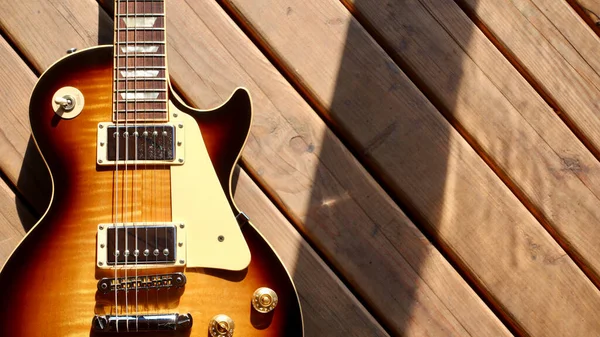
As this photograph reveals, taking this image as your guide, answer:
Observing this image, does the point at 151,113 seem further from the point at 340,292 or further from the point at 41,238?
the point at 340,292

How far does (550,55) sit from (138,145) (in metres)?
0.91

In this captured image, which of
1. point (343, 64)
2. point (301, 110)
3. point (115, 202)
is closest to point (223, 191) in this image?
point (115, 202)

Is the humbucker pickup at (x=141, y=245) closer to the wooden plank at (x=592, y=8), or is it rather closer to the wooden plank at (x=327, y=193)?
the wooden plank at (x=327, y=193)

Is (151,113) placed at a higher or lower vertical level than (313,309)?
higher

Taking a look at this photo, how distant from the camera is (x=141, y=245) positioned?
1.05 meters

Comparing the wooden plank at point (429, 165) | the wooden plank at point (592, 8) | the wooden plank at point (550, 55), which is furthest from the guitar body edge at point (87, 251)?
the wooden plank at point (592, 8)

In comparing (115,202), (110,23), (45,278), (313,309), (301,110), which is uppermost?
(110,23)

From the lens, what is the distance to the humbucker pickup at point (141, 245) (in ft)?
3.40

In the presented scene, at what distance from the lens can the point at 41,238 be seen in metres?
1.04

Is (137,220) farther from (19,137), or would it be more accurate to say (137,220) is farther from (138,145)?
(19,137)

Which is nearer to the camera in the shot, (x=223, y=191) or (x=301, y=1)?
(x=223, y=191)

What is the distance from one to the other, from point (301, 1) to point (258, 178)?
399mm

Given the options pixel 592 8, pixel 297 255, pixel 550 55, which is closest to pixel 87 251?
pixel 297 255

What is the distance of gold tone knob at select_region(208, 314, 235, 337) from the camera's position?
1.02m
